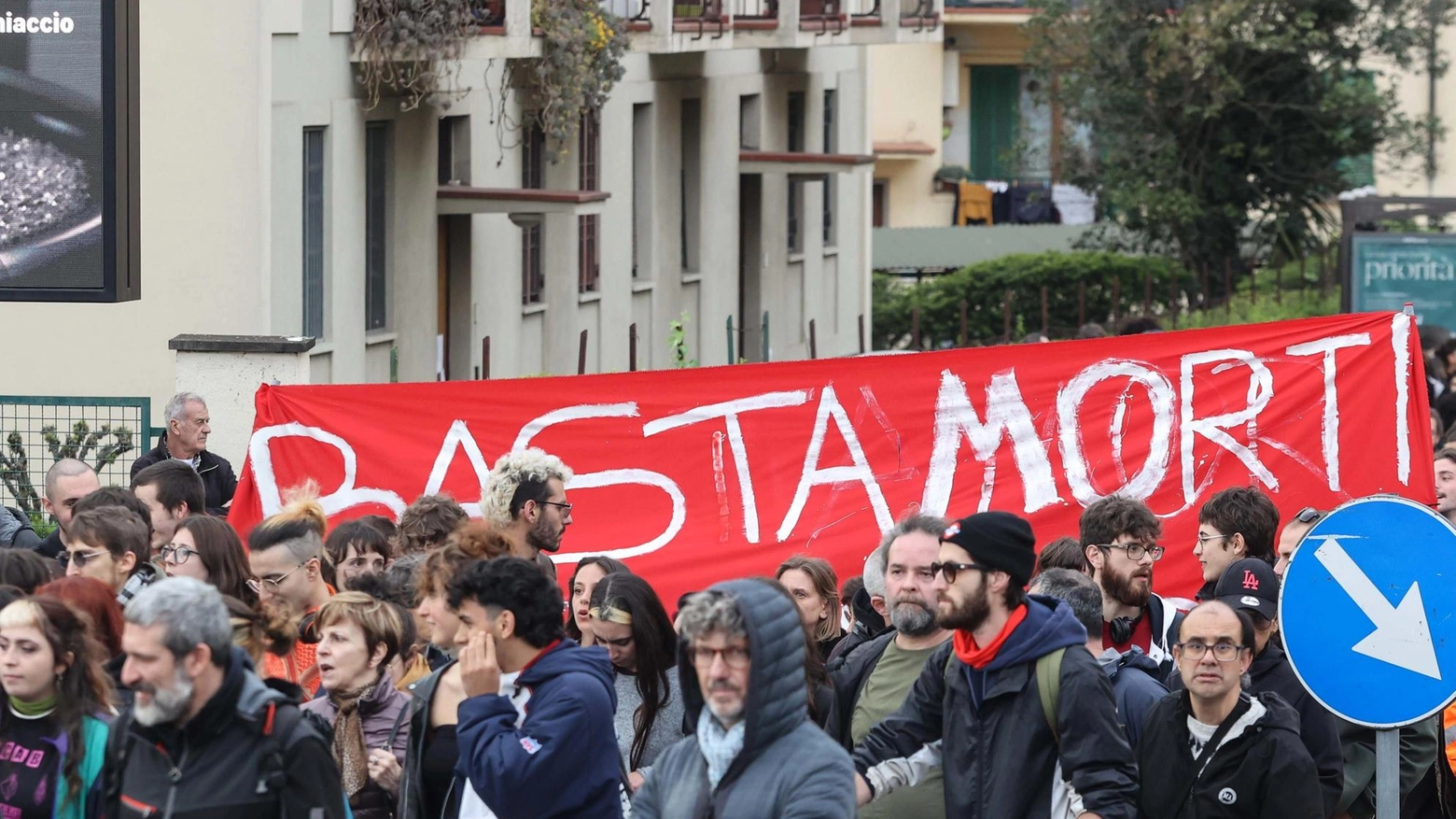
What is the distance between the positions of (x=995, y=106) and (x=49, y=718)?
47.5 metres

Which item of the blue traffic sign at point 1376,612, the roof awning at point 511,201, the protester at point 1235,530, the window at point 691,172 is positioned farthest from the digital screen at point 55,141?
the window at point 691,172

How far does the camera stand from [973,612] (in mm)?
6504

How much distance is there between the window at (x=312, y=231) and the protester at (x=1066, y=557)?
35.7 ft

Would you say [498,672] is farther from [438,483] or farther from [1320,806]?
[438,483]

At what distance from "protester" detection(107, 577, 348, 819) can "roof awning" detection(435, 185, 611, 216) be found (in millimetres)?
15531

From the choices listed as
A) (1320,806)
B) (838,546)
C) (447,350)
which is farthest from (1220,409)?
(447,350)

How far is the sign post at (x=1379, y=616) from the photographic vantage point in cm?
686

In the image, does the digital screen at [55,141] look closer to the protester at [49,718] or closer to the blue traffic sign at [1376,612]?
the protester at [49,718]

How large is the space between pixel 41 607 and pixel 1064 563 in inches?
A: 161

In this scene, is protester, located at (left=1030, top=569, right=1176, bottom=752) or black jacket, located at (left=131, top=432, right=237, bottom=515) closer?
protester, located at (left=1030, top=569, right=1176, bottom=752)

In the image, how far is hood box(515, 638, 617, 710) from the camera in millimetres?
6531

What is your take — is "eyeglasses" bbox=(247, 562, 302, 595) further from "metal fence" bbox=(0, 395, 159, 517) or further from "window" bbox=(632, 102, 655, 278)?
"window" bbox=(632, 102, 655, 278)

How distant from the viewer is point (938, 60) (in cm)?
5106

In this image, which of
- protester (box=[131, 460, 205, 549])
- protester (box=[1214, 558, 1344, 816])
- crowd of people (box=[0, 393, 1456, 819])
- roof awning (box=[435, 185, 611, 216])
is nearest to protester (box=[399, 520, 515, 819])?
crowd of people (box=[0, 393, 1456, 819])
